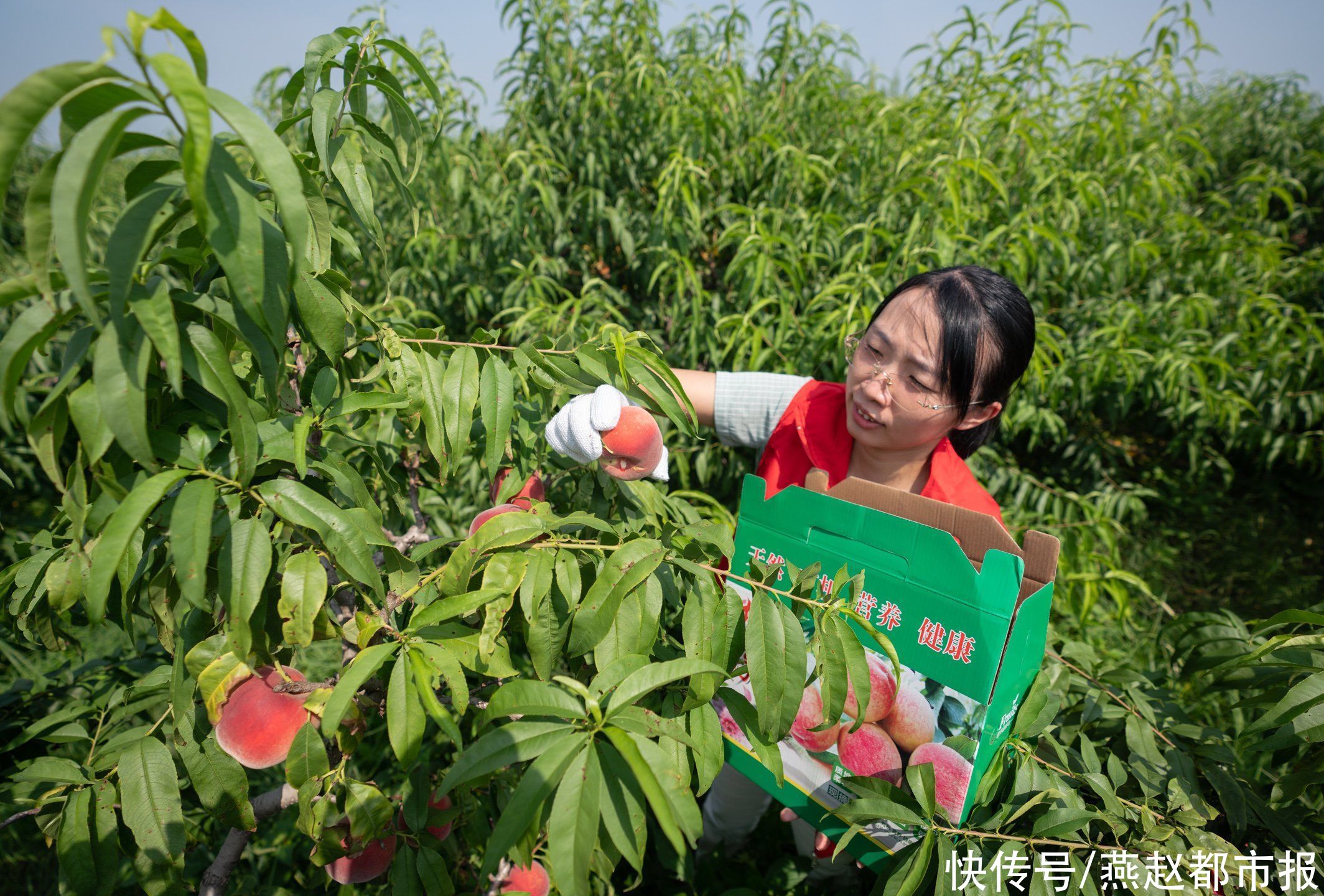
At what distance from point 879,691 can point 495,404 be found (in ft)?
2.13

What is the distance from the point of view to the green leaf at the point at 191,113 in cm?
48

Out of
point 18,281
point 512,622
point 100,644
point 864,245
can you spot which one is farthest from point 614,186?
point 100,644

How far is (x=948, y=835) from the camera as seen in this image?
91cm

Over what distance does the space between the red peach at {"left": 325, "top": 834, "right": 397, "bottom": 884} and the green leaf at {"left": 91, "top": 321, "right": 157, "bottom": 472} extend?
75cm

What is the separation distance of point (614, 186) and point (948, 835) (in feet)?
7.04

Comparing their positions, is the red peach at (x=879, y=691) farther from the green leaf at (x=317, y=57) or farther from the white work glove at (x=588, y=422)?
the green leaf at (x=317, y=57)

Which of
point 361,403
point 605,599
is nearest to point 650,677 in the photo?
point 605,599

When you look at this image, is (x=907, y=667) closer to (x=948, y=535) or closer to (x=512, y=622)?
(x=948, y=535)

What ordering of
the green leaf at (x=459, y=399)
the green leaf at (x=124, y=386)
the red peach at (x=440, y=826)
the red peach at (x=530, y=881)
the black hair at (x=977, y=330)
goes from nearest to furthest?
the green leaf at (x=124, y=386), the green leaf at (x=459, y=399), the red peach at (x=440, y=826), the black hair at (x=977, y=330), the red peach at (x=530, y=881)

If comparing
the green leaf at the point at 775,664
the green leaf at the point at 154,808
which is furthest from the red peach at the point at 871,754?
the green leaf at the point at 154,808

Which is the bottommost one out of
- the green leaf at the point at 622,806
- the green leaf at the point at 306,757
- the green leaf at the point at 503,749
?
the green leaf at the point at 306,757

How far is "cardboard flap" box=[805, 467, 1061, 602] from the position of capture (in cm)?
92

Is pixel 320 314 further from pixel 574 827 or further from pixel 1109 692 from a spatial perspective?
pixel 1109 692

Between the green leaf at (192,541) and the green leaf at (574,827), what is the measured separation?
1.17 ft
